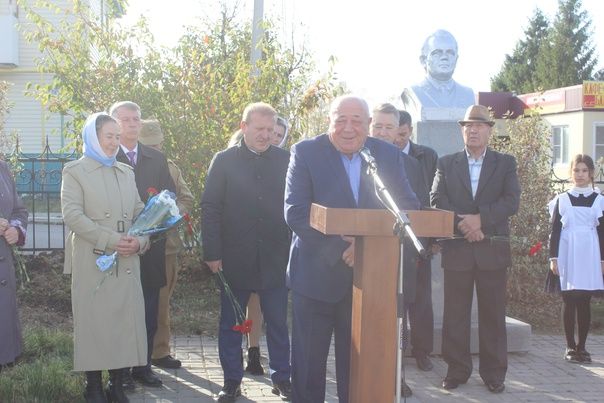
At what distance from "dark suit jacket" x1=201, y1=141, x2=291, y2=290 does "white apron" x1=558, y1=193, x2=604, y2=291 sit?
2.88 m

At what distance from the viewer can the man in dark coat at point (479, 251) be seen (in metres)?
5.88

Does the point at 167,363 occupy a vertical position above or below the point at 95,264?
below

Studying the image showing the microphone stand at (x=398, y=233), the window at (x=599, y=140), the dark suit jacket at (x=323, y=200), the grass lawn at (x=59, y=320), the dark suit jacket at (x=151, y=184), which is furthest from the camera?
the window at (x=599, y=140)

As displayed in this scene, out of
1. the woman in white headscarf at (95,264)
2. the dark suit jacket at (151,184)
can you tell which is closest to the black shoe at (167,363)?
the dark suit jacket at (151,184)

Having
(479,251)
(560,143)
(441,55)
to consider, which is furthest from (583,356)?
(560,143)

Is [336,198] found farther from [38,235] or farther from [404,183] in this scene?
[38,235]

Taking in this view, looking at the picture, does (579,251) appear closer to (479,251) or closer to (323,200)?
(479,251)

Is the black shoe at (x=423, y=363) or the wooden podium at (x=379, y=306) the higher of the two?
the wooden podium at (x=379, y=306)

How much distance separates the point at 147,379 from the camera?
19.1 ft

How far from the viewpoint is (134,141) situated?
19.3 ft

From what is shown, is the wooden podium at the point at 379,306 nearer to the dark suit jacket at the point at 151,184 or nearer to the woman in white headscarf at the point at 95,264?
the woman in white headscarf at the point at 95,264

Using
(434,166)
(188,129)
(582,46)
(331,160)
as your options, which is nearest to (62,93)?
(188,129)

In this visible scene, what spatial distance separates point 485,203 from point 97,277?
2.93 metres

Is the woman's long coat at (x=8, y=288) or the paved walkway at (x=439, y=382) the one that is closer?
the woman's long coat at (x=8, y=288)
